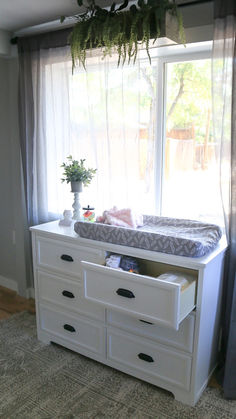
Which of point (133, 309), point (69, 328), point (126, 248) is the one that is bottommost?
point (69, 328)

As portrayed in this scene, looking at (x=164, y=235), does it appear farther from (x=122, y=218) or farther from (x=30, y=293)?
(x=30, y=293)

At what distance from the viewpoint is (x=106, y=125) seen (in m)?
2.38

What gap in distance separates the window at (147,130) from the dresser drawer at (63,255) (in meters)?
0.51

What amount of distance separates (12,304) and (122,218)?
1.45 metres

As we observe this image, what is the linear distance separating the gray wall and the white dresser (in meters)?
0.76

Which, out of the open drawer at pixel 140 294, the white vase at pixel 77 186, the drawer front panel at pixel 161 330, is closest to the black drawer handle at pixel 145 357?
the drawer front panel at pixel 161 330

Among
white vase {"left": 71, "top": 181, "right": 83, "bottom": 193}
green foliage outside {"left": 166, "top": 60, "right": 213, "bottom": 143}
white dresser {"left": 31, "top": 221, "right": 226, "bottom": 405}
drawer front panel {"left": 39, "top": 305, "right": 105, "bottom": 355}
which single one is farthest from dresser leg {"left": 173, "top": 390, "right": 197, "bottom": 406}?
green foliage outside {"left": 166, "top": 60, "right": 213, "bottom": 143}

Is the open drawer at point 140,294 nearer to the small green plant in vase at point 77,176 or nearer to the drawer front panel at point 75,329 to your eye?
the drawer front panel at point 75,329

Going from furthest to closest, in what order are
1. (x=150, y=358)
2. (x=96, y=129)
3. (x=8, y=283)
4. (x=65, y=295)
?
(x=8, y=283), (x=96, y=129), (x=65, y=295), (x=150, y=358)

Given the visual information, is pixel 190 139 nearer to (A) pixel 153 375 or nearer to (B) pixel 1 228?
(A) pixel 153 375

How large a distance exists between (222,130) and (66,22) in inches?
52.2

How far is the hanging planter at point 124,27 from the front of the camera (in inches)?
67.1

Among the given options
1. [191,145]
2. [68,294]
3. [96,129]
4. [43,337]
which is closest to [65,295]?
[68,294]

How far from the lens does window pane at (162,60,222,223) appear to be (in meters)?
2.16
